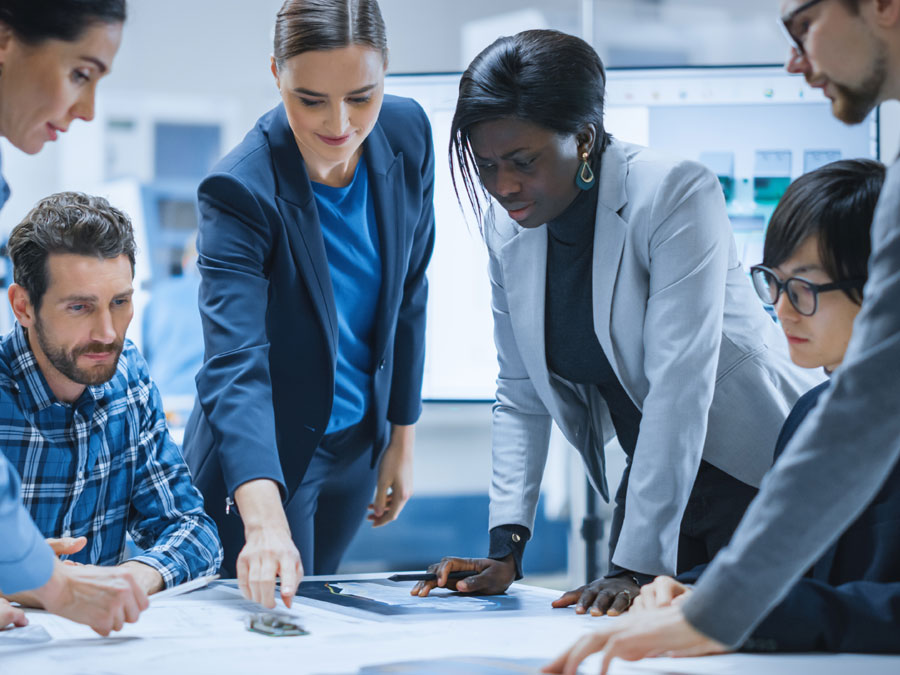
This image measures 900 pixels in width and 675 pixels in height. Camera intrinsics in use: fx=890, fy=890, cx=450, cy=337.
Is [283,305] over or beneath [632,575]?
over

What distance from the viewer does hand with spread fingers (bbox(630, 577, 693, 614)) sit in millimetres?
1018

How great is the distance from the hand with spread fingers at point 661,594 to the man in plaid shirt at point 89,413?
2.29ft

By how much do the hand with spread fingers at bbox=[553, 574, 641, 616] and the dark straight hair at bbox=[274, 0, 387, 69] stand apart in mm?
867

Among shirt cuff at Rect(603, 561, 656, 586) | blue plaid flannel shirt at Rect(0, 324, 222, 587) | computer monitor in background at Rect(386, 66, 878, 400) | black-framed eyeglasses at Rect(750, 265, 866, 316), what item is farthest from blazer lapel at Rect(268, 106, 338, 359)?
computer monitor in background at Rect(386, 66, 878, 400)

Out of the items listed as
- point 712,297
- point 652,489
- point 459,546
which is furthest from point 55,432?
point 459,546

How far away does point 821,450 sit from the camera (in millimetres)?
694

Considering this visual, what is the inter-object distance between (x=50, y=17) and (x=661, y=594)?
0.93 meters

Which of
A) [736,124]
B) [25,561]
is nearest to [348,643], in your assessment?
[25,561]

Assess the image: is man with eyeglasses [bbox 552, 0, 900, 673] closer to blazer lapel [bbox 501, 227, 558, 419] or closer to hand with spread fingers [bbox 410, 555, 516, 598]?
hand with spread fingers [bbox 410, 555, 516, 598]

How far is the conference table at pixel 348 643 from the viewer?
35.2 inches

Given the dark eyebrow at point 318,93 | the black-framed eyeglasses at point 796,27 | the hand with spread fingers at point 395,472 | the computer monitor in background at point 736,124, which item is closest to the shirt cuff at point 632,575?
the hand with spread fingers at point 395,472

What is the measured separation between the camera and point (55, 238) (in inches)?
60.1

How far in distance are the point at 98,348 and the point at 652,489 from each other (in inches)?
35.8

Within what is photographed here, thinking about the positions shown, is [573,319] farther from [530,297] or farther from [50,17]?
[50,17]
